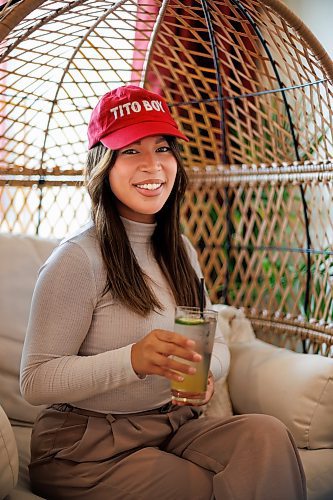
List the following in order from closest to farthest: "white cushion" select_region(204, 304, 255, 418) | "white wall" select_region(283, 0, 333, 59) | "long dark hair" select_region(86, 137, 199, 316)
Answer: "long dark hair" select_region(86, 137, 199, 316) < "white cushion" select_region(204, 304, 255, 418) < "white wall" select_region(283, 0, 333, 59)

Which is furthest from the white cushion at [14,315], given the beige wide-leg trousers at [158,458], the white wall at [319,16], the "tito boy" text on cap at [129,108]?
the white wall at [319,16]

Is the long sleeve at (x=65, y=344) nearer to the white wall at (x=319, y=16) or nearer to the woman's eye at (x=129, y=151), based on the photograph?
the woman's eye at (x=129, y=151)

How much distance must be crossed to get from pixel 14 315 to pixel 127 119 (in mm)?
598

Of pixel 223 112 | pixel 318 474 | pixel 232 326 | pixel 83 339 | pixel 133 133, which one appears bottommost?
pixel 318 474

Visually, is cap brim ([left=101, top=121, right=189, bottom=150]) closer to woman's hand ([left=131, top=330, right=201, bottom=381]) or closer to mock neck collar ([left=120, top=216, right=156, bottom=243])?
mock neck collar ([left=120, top=216, right=156, bottom=243])

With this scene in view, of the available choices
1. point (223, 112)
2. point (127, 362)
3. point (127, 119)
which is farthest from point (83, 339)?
point (223, 112)

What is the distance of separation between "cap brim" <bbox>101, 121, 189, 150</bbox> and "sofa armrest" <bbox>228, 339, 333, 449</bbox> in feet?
2.39

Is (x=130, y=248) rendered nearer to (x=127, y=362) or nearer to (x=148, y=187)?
(x=148, y=187)

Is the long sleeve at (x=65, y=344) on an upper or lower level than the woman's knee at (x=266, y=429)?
upper

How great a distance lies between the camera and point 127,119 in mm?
1525

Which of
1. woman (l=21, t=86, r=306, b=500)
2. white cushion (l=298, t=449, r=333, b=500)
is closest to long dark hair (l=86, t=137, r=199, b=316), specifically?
woman (l=21, t=86, r=306, b=500)

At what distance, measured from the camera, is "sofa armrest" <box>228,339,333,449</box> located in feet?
5.73

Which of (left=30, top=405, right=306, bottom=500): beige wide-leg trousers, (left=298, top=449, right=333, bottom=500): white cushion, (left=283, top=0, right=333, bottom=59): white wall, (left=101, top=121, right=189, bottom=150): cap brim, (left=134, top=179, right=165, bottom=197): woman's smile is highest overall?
(left=283, top=0, right=333, bottom=59): white wall

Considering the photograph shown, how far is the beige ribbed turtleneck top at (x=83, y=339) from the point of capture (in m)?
1.32
